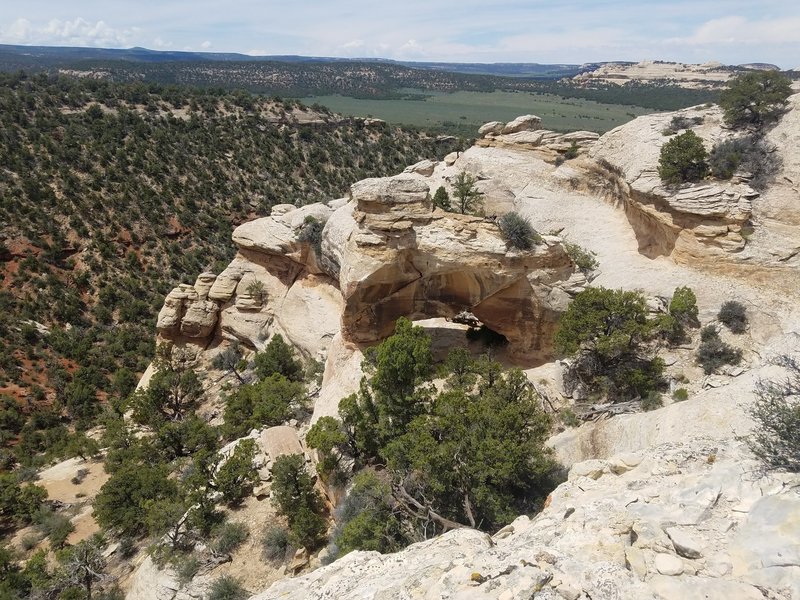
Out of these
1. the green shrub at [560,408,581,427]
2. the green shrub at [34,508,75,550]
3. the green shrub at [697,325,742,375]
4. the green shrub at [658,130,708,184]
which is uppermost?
the green shrub at [658,130,708,184]

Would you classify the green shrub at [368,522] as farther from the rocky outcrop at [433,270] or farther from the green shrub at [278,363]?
the green shrub at [278,363]

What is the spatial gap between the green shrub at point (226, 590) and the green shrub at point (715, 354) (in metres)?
17.8

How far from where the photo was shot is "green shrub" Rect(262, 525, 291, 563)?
1498 centimetres

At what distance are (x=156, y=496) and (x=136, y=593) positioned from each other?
13.0ft

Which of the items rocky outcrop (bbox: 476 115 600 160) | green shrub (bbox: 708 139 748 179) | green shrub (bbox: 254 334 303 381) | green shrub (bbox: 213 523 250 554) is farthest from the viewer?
rocky outcrop (bbox: 476 115 600 160)

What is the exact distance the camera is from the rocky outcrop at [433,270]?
20.8 meters

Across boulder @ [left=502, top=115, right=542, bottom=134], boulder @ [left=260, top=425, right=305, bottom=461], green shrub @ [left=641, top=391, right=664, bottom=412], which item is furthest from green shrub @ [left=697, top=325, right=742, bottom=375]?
boulder @ [left=502, top=115, right=542, bottom=134]

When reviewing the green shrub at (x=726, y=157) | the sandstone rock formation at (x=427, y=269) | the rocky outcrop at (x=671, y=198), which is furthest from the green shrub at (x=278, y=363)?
the green shrub at (x=726, y=157)

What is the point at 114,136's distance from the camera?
6034cm

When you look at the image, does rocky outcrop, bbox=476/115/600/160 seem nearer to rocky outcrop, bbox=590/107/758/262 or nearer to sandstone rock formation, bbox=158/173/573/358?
rocky outcrop, bbox=590/107/758/262

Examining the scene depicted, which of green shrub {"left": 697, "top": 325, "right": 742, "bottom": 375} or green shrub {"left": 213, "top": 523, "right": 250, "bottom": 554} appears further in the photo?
green shrub {"left": 697, "top": 325, "right": 742, "bottom": 375}

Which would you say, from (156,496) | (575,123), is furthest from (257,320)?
(575,123)

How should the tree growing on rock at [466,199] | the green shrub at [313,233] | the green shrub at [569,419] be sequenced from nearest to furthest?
1. the green shrub at [569,419]
2. the tree growing on rock at [466,199]
3. the green shrub at [313,233]

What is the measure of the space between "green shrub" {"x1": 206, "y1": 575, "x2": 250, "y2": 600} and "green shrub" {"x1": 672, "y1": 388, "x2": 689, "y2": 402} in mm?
15216
